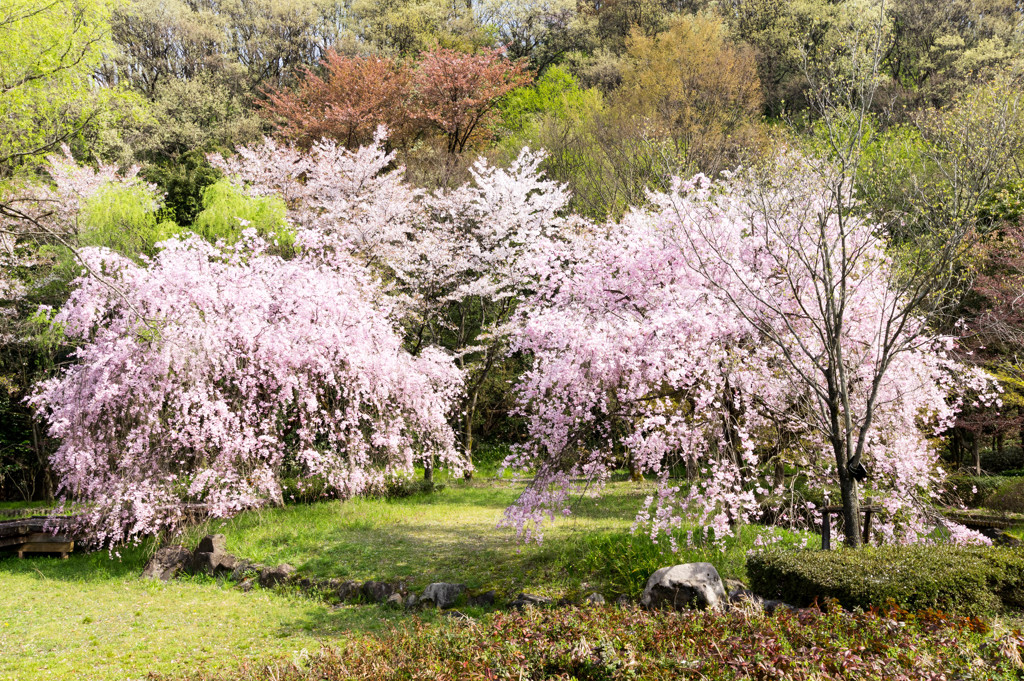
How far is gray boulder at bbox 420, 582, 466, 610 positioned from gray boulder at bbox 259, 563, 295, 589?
268cm

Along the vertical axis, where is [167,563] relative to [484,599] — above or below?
above

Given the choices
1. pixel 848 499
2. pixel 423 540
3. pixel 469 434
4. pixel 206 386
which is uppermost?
pixel 206 386

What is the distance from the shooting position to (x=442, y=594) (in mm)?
8875

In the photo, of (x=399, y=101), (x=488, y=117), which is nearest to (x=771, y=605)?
(x=488, y=117)

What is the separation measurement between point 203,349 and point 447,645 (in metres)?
7.75

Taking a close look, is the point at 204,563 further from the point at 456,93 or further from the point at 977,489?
the point at 456,93

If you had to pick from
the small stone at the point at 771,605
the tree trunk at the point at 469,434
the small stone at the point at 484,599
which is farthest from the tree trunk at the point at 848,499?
the tree trunk at the point at 469,434

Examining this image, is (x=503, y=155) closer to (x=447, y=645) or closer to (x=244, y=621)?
(x=244, y=621)

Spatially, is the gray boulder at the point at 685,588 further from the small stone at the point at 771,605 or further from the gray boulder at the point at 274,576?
the gray boulder at the point at 274,576

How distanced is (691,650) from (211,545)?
8.90m

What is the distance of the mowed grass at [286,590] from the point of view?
7457mm

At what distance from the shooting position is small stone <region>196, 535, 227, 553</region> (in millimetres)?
11125

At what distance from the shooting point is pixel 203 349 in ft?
37.4

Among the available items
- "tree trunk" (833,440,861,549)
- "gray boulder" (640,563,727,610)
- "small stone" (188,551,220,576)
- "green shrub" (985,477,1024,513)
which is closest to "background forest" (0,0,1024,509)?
"green shrub" (985,477,1024,513)
